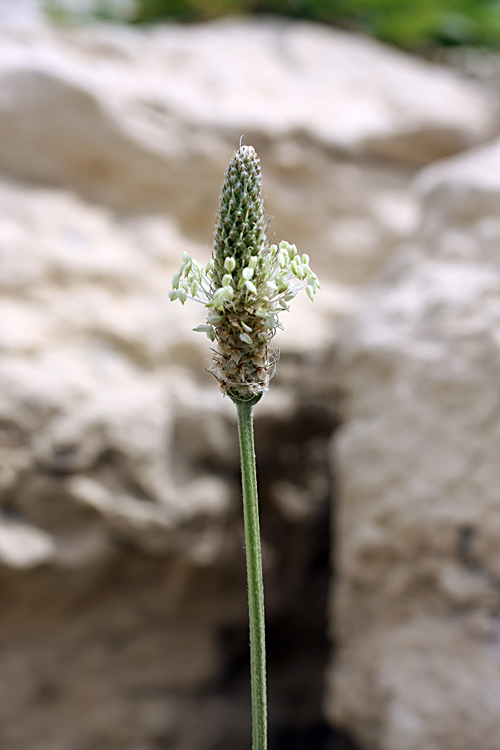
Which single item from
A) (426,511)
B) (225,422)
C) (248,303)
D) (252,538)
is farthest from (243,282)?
(225,422)

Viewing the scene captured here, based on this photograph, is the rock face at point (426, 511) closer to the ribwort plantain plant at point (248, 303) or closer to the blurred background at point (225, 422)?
the blurred background at point (225, 422)

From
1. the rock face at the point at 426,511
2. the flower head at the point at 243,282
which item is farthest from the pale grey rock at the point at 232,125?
the flower head at the point at 243,282

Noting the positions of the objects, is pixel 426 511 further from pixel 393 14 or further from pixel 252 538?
pixel 393 14

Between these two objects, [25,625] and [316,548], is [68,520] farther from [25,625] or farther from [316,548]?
[316,548]

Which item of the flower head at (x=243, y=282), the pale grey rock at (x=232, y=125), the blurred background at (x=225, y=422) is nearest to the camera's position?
the flower head at (x=243, y=282)

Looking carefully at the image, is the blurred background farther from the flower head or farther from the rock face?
the flower head

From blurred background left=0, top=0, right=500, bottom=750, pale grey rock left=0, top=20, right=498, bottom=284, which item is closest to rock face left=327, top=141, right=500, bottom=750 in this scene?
blurred background left=0, top=0, right=500, bottom=750

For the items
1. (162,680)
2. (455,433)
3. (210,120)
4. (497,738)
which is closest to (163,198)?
(210,120)
